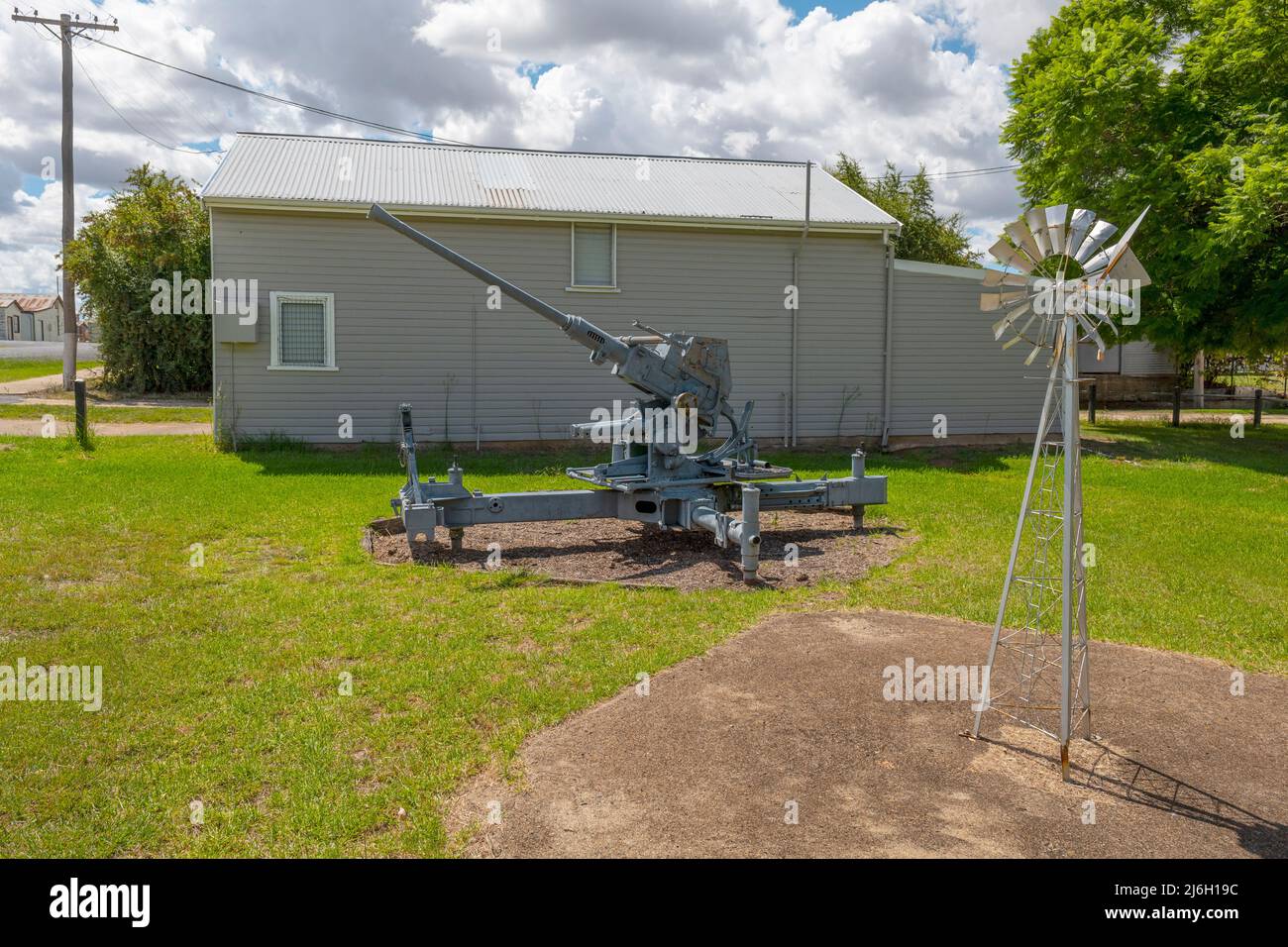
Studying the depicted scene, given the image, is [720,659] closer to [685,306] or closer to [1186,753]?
[1186,753]

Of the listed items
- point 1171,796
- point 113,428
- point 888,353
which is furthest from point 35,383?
point 1171,796

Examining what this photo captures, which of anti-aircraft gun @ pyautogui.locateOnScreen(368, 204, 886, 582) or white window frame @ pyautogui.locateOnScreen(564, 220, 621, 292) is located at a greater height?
white window frame @ pyautogui.locateOnScreen(564, 220, 621, 292)

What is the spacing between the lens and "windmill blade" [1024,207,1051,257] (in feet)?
16.1

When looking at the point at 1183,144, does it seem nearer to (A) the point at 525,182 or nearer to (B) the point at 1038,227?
(A) the point at 525,182

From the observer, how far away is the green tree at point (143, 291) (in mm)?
24125

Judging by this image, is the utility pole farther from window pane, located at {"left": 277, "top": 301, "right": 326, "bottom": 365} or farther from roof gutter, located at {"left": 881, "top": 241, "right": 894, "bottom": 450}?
roof gutter, located at {"left": 881, "top": 241, "right": 894, "bottom": 450}

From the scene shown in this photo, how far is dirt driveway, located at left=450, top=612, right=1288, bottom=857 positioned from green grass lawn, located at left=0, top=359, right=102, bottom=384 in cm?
2811

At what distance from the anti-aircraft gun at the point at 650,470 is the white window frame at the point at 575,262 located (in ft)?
21.8

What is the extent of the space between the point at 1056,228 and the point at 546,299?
40.6ft

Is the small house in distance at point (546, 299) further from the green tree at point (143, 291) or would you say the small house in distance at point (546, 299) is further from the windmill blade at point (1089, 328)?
the windmill blade at point (1089, 328)

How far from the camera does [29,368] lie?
3450 cm

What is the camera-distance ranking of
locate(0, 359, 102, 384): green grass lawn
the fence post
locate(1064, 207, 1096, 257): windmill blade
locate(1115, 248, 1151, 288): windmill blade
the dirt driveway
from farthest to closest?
locate(0, 359, 102, 384): green grass lawn → the fence post → locate(1064, 207, 1096, 257): windmill blade → locate(1115, 248, 1151, 288): windmill blade → the dirt driveway

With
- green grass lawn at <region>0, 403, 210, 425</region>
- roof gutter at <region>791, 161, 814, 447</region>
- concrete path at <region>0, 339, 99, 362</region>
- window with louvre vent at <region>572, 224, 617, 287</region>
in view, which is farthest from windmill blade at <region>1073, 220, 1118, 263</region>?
concrete path at <region>0, 339, 99, 362</region>

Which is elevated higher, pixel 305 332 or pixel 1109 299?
pixel 305 332
